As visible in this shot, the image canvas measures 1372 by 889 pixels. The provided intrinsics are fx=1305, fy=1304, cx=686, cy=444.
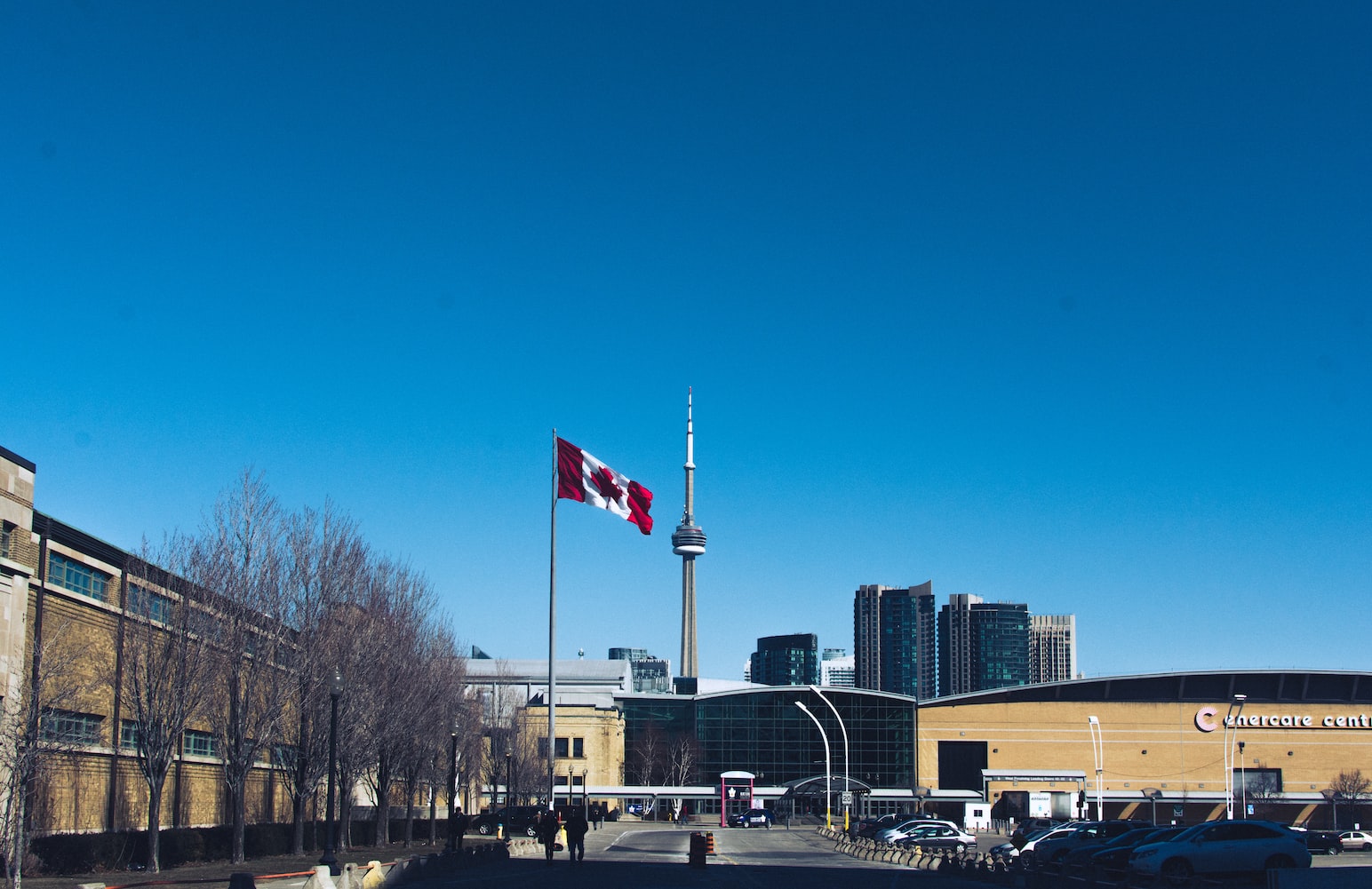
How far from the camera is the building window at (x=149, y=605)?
44.6 metres

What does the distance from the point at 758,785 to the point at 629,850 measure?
7455 cm

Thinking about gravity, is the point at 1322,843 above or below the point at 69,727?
below

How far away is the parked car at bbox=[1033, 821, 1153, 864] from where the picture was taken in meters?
49.8

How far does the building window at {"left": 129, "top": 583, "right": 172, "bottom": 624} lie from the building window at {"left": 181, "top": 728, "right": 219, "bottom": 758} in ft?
16.5

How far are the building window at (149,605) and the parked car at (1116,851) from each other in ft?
102

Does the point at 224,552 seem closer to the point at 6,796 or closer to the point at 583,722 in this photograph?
the point at 6,796

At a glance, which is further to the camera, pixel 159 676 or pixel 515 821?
pixel 515 821

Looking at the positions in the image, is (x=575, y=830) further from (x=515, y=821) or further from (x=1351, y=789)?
(x=1351, y=789)

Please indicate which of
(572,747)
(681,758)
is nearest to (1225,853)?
(572,747)

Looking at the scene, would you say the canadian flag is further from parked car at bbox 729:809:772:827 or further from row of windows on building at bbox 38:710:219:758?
parked car at bbox 729:809:772:827

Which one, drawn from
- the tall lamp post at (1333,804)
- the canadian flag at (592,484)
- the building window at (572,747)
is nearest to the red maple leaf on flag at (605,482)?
the canadian flag at (592,484)

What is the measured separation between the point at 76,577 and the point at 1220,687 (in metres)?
108

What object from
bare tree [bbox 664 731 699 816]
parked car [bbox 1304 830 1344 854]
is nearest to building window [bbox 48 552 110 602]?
parked car [bbox 1304 830 1344 854]

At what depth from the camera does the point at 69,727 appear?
40.4 m
